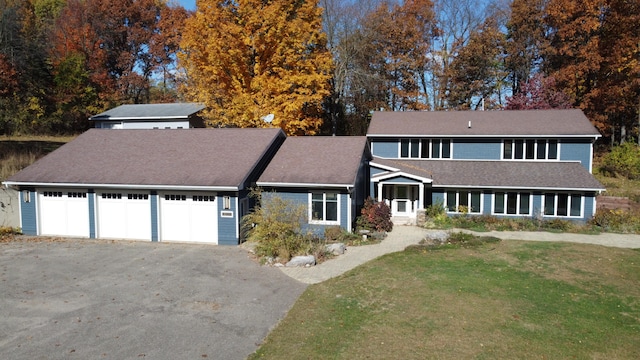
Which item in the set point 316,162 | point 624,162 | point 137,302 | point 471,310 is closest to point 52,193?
point 137,302

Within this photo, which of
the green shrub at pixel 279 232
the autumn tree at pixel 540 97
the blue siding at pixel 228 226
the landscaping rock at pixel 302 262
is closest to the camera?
the landscaping rock at pixel 302 262

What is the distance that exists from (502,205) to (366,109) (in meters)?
19.9

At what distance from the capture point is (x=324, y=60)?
27.9 meters

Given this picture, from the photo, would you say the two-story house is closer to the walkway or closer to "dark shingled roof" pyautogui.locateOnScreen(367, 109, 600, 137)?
"dark shingled roof" pyautogui.locateOnScreen(367, 109, 600, 137)

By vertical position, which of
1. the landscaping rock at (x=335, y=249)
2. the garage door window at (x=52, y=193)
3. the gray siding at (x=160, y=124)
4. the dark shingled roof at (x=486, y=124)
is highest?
the gray siding at (x=160, y=124)

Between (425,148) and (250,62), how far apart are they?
1166 cm

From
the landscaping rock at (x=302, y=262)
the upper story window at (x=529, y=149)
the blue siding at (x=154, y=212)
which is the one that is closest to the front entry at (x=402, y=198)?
the upper story window at (x=529, y=149)

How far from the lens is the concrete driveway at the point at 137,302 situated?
30.1 ft

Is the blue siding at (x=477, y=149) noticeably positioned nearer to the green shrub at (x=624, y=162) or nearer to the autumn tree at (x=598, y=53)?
the green shrub at (x=624, y=162)

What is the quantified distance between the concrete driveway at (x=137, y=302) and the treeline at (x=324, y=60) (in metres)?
11.9

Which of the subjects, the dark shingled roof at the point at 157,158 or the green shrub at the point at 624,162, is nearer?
the dark shingled roof at the point at 157,158

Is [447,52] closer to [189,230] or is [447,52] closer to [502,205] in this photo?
[502,205]

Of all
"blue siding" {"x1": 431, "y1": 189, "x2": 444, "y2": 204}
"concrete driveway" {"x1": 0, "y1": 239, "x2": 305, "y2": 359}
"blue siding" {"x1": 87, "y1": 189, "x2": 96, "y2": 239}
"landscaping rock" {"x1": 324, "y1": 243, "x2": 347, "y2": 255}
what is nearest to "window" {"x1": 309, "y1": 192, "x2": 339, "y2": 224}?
"landscaping rock" {"x1": 324, "y1": 243, "x2": 347, "y2": 255}

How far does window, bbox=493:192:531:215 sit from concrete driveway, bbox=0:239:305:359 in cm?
1351
